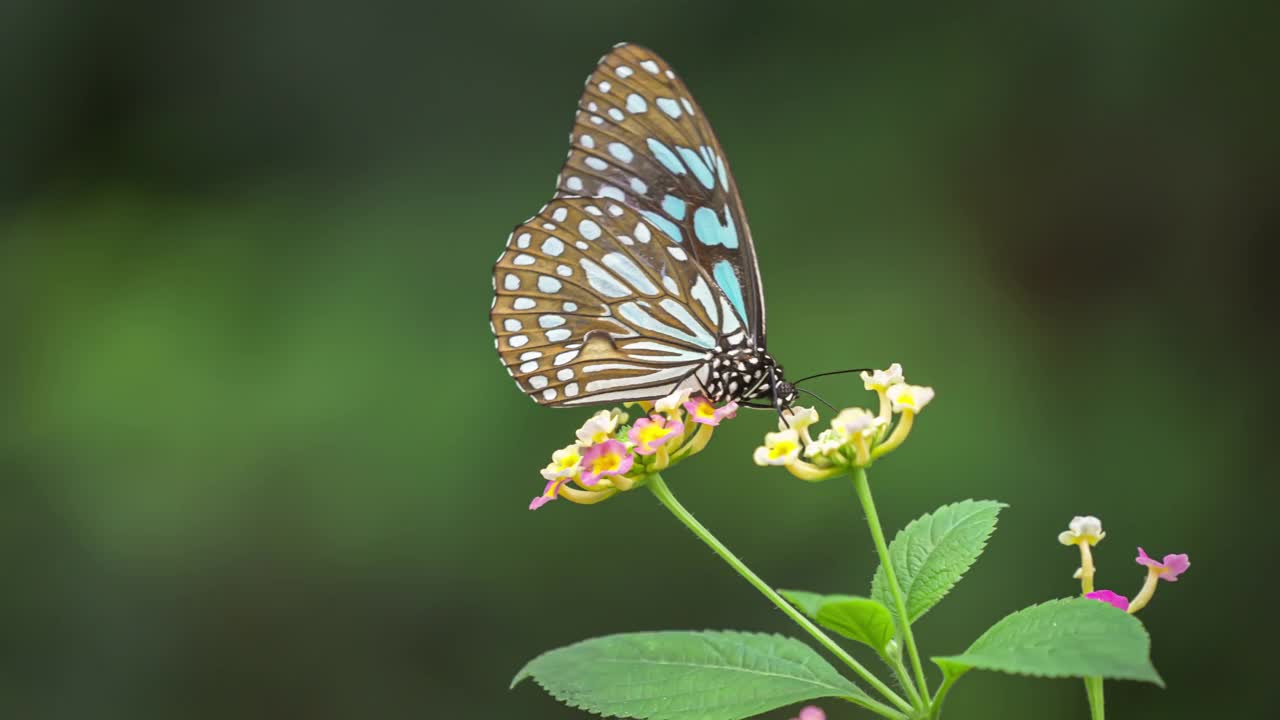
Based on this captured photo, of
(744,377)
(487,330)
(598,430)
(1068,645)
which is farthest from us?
(487,330)

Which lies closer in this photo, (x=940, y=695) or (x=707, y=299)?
(x=940, y=695)

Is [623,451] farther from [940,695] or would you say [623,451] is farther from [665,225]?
[665,225]

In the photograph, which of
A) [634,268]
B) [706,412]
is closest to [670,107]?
[634,268]

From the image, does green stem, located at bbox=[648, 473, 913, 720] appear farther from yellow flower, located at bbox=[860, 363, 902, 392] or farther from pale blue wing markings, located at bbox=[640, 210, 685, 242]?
pale blue wing markings, located at bbox=[640, 210, 685, 242]

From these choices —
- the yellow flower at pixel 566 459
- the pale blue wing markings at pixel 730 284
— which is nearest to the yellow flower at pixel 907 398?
the yellow flower at pixel 566 459

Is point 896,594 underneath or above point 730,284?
underneath

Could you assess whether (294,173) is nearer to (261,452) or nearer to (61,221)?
(61,221)

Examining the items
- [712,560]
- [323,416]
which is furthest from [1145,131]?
[323,416]
